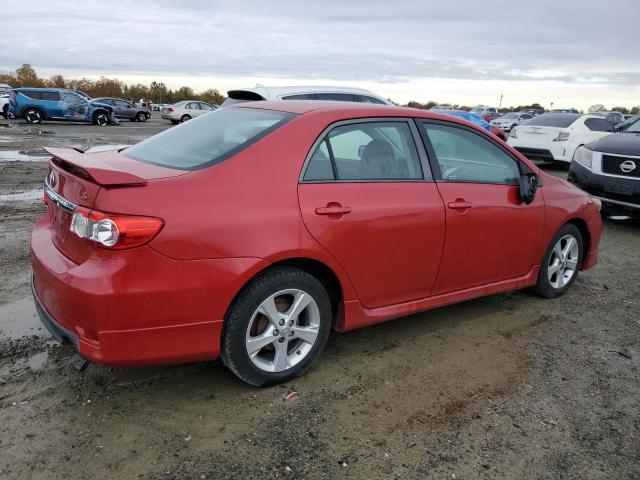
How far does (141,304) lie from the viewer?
2.64 m

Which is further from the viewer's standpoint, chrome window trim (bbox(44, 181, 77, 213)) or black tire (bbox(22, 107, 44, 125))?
black tire (bbox(22, 107, 44, 125))

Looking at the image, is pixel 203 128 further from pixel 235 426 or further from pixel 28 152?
pixel 28 152

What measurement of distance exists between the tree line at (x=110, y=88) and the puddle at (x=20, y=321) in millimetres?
76737

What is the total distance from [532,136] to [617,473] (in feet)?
40.1

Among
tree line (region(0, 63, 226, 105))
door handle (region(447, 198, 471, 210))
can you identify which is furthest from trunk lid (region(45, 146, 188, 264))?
tree line (region(0, 63, 226, 105))

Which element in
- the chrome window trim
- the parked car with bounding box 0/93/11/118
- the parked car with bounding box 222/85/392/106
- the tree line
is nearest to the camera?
the chrome window trim

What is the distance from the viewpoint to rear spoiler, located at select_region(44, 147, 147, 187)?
267cm

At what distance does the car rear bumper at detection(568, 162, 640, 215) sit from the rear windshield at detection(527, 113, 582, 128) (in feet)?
19.5

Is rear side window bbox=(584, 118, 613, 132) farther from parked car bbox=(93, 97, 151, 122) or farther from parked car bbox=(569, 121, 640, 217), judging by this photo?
parked car bbox=(93, 97, 151, 122)

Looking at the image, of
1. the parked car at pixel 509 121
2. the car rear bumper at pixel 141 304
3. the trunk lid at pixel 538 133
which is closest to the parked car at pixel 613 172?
the trunk lid at pixel 538 133

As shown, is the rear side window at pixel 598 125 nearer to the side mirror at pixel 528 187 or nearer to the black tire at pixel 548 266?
the black tire at pixel 548 266

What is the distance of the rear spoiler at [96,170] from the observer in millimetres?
2668

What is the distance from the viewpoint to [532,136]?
1367 centimetres

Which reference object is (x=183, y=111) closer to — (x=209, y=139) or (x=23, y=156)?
(x=23, y=156)
